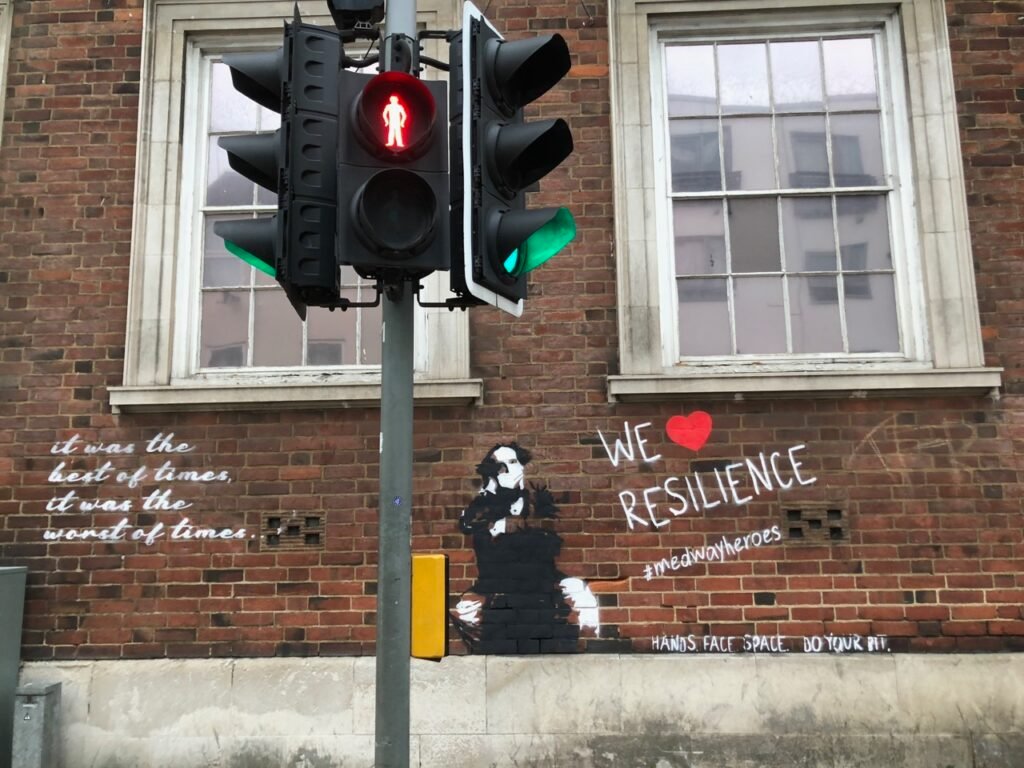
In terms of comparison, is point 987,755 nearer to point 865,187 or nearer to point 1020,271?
point 1020,271

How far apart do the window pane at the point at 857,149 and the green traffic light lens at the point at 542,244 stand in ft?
11.9

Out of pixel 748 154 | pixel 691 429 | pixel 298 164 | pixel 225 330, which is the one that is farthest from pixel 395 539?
pixel 748 154

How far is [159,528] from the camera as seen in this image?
5.55 m

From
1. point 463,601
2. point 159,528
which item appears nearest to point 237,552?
point 159,528

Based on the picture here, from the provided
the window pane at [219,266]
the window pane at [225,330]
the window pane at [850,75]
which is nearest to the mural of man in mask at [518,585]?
the window pane at [225,330]

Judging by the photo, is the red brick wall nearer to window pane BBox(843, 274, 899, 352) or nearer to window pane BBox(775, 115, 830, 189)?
window pane BBox(843, 274, 899, 352)

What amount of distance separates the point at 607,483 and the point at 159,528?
294 centimetres

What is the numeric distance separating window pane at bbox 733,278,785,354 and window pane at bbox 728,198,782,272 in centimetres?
11

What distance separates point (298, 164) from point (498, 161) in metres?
0.70

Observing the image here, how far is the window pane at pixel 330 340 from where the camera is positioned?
5863 mm

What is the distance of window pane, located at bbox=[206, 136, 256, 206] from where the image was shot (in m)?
6.07

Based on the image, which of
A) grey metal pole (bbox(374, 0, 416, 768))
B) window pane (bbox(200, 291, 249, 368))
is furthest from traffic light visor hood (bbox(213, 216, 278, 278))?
window pane (bbox(200, 291, 249, 368))

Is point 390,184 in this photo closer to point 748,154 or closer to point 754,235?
point 754,235

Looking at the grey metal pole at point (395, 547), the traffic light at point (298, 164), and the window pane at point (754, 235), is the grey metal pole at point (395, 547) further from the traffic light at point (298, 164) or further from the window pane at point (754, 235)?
the window pane at point (754, 235)
